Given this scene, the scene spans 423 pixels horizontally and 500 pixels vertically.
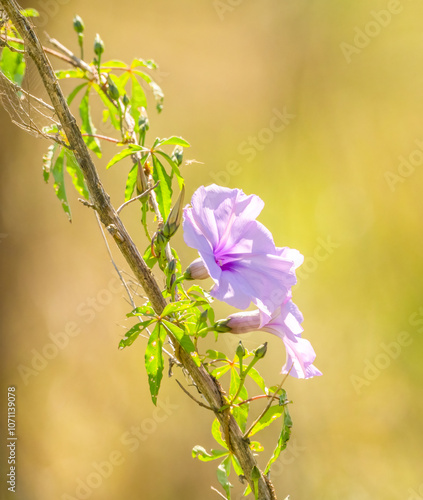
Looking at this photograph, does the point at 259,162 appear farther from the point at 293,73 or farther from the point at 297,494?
the point at 297,494

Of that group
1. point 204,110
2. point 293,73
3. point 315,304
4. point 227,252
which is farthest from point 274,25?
point 227,252

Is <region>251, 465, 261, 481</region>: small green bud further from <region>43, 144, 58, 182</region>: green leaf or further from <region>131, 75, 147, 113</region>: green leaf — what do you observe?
<region>131, 75, 147, 113</region>: green leaf

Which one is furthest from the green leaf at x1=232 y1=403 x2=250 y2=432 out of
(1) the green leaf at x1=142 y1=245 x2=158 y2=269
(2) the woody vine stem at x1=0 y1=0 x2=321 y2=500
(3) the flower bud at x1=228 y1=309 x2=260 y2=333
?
(1) the green leaf at x1=142 y1=245 x2=158 y2=269

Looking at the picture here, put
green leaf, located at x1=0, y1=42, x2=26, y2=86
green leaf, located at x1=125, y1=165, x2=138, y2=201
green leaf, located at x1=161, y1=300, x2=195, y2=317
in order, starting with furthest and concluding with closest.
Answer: green leaf, located at x1=0, y1=42, x2=26, y2=86, green leaf, located at x1=125, y1=165, x2=138, y2=201, green leaf, located at x1=161, y1=300, x2=195, y2=317

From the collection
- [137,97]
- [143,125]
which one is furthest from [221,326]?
[137,97]

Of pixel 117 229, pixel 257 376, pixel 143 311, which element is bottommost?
pixel 257 376

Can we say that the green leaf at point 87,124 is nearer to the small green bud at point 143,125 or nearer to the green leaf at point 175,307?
the small green bud at point 143,125

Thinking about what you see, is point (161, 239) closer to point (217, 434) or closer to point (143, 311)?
point (143, 311)
